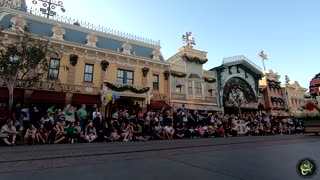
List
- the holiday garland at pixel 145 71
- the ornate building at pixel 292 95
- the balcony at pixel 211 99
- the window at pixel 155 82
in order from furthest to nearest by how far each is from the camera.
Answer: the ornate building at pixel 292 95
the balcony at pixel 211 99
the window at pixel 155 82
the holiday garland at pixel 145 71

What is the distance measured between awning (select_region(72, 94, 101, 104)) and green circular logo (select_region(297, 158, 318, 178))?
15337mm

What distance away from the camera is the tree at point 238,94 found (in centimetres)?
2561

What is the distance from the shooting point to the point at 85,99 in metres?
16.4

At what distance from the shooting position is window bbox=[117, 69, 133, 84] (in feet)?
63.4

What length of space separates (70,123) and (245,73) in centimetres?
2568

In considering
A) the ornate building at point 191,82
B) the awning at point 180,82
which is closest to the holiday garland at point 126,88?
the ornate building at point 191,82

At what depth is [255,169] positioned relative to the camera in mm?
3021

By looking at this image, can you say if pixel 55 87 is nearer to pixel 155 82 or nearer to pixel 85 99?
pixel 85 99

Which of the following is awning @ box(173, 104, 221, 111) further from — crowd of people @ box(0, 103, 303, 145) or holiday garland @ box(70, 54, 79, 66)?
holiday garland @ box(70, 54, 79, 66)

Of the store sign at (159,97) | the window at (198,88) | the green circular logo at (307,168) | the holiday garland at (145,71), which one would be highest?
the holiday garland at (145,71)

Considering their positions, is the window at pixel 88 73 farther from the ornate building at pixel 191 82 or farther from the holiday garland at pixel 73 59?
the ornate building at pixel 191 82

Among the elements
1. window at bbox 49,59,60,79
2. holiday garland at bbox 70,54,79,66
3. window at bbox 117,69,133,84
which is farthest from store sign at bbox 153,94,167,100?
window at bbox 49,59,60,79

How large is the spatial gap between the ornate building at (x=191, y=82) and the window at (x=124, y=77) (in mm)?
4529

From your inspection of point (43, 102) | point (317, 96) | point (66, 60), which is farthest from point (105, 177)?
point (66, 60)
